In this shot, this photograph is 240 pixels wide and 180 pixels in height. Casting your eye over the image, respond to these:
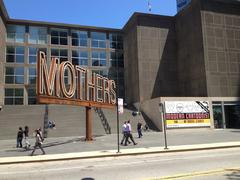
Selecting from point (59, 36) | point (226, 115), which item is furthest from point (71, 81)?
point (59, 36)

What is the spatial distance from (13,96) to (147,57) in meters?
22.2

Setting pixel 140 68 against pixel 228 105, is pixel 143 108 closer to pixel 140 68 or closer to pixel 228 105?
pixel 140 68

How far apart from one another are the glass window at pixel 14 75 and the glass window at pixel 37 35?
5248mm

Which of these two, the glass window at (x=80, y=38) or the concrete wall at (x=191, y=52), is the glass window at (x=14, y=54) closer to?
the glass window at (x=80, y=38)

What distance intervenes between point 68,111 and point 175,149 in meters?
23.4

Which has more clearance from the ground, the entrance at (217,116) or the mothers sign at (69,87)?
the mothers sign at (69,87)

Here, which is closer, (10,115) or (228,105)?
(10,115)

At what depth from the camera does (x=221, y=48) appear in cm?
4238

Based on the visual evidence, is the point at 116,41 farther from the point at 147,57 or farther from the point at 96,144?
the point at 96,144

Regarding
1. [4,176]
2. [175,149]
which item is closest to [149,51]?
[175,149]

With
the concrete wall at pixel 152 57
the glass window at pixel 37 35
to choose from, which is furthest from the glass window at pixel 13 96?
the concrete wall at pixel 152 57

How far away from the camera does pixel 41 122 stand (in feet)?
115

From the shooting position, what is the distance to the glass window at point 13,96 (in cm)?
4888

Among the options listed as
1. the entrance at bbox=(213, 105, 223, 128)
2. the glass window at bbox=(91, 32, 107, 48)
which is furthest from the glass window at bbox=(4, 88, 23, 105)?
the entrance at bbox=(213, 105, 223, 128)
